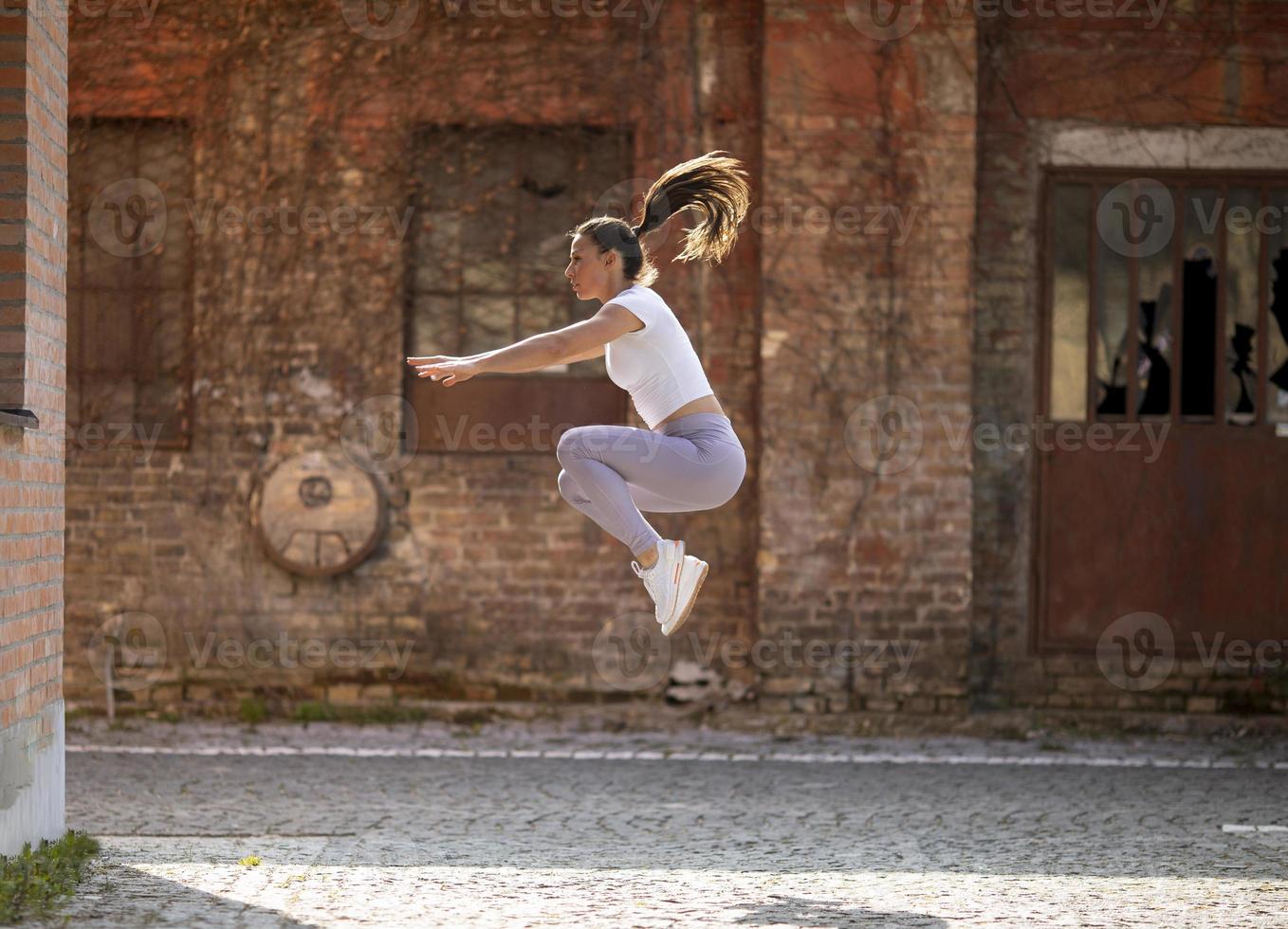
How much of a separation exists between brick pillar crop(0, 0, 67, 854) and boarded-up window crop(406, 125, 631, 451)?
394 centimetres

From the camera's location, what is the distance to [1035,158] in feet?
32.3

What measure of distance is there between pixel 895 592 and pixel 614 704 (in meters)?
1.84

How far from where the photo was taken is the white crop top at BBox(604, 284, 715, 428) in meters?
5.27

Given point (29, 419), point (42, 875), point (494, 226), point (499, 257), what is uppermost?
point (494, 226)

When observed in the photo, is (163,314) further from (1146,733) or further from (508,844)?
(1146,733)

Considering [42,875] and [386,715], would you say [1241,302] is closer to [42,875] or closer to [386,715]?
[386,715]

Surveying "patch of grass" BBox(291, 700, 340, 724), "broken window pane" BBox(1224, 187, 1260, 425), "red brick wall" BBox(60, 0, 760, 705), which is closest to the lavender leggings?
"red brick wall" BBox(60, 0, 760, 705)

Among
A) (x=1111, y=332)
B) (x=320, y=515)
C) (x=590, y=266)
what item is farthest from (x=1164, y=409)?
(x=590, y=266)

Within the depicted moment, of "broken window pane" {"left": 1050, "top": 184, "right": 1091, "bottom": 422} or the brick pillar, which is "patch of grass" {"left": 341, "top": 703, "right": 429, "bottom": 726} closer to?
the brick pillar

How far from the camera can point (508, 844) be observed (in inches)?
242

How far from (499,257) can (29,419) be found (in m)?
4.71

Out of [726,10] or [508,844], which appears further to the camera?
[726,10]

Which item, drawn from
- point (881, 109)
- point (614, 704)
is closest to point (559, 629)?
point (614, 704)

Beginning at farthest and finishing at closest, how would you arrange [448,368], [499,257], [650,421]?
[499,257], [650,421], [448,368]
